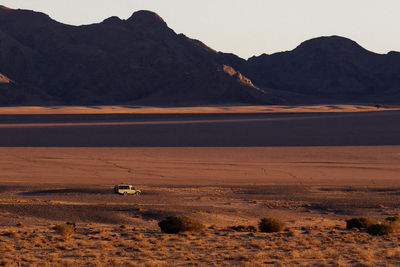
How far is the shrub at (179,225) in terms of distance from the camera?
708 inches

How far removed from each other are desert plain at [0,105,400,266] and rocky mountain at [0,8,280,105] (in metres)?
95.2

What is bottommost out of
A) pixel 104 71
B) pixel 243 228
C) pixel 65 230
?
pixel 243 228

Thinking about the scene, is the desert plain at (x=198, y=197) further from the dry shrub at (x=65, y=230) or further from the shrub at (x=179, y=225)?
the shrub at (x=179, y=225)

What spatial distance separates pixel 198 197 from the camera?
2612 cm

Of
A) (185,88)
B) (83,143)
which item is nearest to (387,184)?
(83,143)

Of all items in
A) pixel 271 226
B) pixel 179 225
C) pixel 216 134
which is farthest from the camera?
pixel 216 134

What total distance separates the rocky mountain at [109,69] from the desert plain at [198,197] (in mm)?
95239

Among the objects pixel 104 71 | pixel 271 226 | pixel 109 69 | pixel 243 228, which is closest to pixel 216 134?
pixel 243 228

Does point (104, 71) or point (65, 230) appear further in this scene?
point (104, 71)

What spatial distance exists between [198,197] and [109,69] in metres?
150

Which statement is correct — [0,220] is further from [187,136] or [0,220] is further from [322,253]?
[187,136]

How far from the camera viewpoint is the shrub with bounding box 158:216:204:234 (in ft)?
59.0

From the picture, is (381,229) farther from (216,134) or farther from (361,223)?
(216,134)

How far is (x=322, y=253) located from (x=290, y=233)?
9.46 ft
